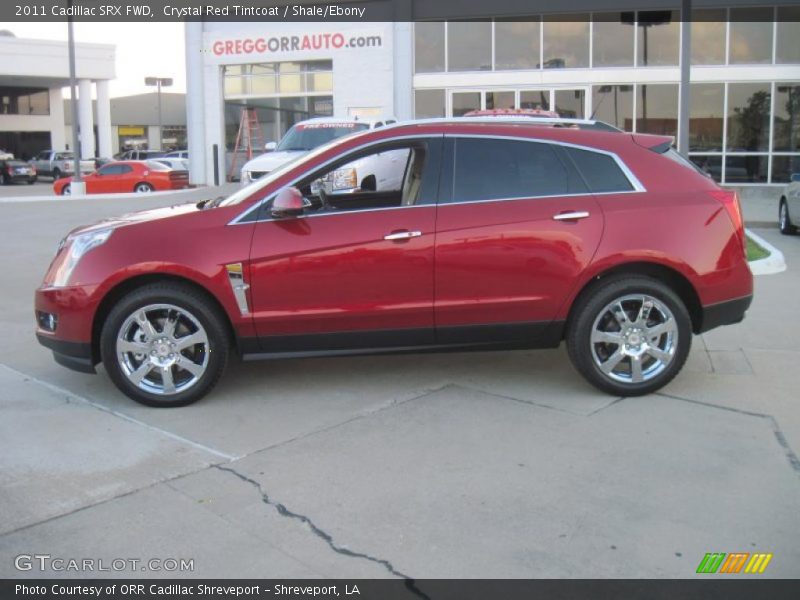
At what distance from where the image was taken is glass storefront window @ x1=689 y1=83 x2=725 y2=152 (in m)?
22.3

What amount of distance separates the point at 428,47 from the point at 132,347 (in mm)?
20488

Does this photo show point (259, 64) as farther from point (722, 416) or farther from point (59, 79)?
point (59, 79)

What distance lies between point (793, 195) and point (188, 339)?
12.6 metres

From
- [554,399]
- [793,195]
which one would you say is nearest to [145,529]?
[554,399]

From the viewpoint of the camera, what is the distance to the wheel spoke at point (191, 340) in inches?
211

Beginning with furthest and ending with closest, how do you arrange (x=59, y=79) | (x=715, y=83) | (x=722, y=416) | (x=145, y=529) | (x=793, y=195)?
(x=59, y=79), (x=715, y=83), (x=793, y=195), (x=722, y=416), (x=145, y=529)

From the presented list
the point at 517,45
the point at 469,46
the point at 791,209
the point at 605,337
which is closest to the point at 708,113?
the point at 517,45

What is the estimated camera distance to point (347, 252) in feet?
17.5

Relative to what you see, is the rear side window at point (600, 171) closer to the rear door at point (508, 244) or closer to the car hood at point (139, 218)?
the rear door at point (508, 244)

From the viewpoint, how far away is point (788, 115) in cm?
2195

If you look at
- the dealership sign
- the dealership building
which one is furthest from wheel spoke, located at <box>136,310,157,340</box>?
the dealership sign

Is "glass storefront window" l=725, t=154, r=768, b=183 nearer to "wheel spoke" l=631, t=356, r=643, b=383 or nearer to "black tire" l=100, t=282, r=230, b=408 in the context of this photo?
"wheel spoke" l=631, t=356, r=643, b=383

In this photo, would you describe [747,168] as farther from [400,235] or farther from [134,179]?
[400,235]

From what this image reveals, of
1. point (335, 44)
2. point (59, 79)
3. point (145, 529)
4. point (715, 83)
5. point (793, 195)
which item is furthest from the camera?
point (59, 79)
